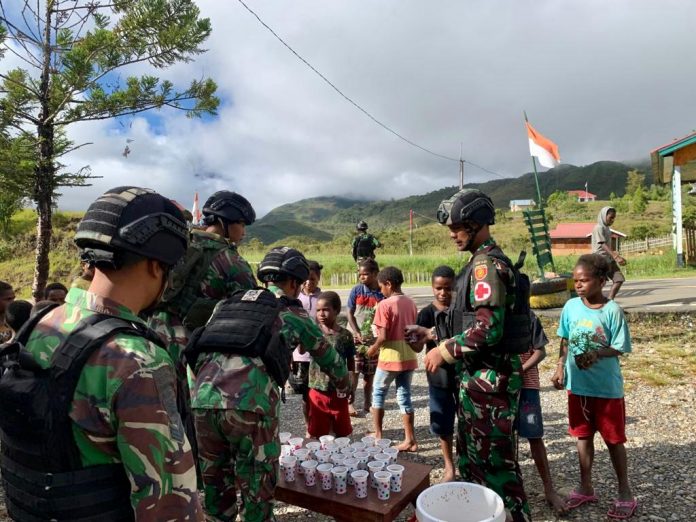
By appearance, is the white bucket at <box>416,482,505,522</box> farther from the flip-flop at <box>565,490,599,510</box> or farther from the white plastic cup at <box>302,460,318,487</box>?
the flip-flop at <box>565,490,599,510</box>

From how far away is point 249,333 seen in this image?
2465 mm

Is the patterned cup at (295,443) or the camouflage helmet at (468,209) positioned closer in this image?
the camouflage helmet at (468,209)

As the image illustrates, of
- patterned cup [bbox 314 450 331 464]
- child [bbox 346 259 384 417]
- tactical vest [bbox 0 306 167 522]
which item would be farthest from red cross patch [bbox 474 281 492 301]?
child [bbox 346 259 384 417]

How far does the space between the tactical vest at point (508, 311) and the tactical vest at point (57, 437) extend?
207 centimetres

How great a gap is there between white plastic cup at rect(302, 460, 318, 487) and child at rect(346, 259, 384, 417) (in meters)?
2.73

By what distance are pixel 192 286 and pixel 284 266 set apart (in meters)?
0.61

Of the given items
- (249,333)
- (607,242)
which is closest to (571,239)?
(607,242)

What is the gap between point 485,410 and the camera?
2818 millimetres

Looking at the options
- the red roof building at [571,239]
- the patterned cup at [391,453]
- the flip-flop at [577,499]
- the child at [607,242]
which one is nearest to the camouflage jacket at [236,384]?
the patterned cup at [391,453]

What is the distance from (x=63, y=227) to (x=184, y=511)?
33.4m

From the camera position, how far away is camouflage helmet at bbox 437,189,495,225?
294 cm

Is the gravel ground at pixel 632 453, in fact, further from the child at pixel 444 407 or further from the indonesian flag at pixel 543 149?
the indonesian flag at pixel 543 149

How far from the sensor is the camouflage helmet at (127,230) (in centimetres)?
133

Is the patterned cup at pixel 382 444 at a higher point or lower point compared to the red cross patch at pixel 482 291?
lower
